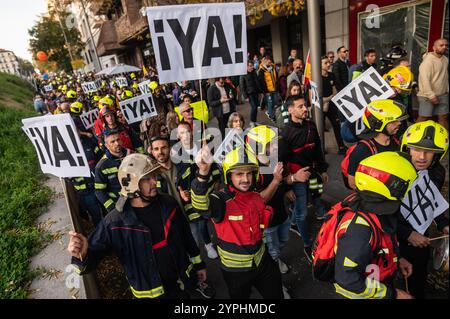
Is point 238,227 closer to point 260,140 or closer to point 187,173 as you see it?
point 260,140

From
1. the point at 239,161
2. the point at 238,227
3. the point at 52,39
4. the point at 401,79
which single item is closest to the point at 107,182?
the point at 238,227

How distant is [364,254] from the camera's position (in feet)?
6.31

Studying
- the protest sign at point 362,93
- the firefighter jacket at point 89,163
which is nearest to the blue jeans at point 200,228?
the firefighter jacket at point 89,163

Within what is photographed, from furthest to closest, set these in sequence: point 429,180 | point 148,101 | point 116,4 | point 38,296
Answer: point 116,4 < point 148,101 < point 38,296 < point 429,180

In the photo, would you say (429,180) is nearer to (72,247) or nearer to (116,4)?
(72,247)

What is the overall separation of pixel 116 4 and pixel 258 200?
30079mm

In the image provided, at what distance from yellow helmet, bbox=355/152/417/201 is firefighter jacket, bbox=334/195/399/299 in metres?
0.10

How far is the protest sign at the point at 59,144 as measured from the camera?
2.88 meters

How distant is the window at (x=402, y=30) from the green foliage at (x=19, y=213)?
9.26 meters

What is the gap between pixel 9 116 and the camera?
16.5 metres

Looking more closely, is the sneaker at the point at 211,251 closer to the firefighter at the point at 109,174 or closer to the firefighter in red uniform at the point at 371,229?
the firefighter at the point at 109,174

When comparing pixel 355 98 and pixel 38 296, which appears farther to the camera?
pixel 355 98

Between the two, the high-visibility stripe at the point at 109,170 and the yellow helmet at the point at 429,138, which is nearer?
the yellow helmet at the point at 429,138
